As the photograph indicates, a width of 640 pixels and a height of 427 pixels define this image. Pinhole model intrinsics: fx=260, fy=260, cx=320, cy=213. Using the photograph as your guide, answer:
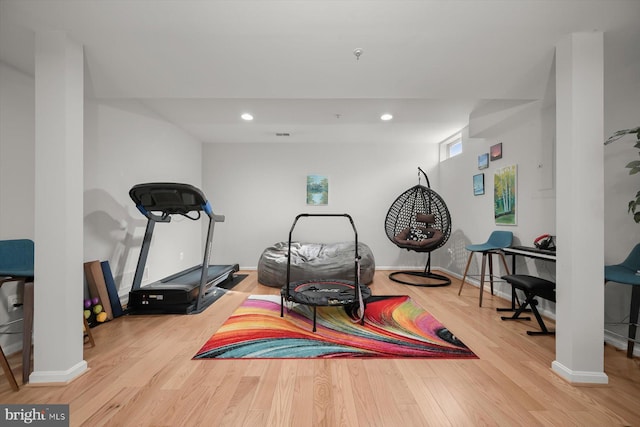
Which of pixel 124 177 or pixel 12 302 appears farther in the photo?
pixel 124 177

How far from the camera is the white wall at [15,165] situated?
2066 millimetres

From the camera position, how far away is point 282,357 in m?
1.99

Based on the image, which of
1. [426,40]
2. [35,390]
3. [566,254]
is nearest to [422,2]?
[426,40]

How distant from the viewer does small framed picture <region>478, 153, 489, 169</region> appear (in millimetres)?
3844

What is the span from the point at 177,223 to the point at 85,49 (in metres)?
2.93

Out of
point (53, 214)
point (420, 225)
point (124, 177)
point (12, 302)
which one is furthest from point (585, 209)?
point (124, 177)

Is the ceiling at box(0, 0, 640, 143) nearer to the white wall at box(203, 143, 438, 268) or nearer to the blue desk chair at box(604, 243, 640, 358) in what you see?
the blue desk chair at box(604, 243, 640, 358)

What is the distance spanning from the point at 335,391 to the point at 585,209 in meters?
2.01

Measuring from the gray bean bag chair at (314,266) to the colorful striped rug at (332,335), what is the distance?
91 centimetres

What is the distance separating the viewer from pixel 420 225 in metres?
4.64

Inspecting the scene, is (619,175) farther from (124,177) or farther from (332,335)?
(124,177)

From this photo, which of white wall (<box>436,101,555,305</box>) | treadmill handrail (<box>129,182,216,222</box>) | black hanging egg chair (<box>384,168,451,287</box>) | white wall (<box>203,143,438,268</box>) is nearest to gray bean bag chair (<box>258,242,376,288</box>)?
black hanging egg chair (<box>384,168,451,287</box>)

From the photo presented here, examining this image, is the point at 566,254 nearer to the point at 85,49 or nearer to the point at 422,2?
the point at 422,2

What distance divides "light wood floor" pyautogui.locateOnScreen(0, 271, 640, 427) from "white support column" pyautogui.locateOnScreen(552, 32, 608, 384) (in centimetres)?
23
